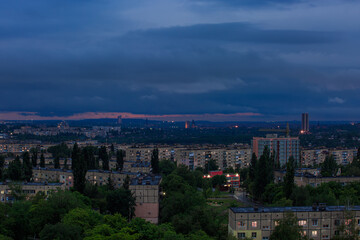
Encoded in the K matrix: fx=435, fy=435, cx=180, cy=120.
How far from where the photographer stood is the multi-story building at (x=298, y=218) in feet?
87.4

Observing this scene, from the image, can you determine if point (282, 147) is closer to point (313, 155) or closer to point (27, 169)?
point (313, 155)

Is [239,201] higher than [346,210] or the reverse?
the reverse

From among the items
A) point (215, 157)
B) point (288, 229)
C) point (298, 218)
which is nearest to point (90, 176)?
point (298, 218)

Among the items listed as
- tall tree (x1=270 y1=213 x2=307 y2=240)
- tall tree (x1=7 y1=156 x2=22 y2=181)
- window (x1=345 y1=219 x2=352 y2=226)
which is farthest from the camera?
tall tree (x1=7 y1=156 x2=22 y2=181)

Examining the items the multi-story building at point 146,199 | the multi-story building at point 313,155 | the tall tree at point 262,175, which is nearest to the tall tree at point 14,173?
the multi-story building at point 146,199

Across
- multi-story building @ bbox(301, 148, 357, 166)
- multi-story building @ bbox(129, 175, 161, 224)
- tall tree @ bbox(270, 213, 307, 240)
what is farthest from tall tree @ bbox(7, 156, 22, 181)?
multi-story building @ bbox(301, 148, 357, 166)

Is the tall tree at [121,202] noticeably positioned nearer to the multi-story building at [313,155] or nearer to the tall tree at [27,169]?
the tall tree at [27,169]

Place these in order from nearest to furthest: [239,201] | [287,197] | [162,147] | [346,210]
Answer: [346,210] → [287,197] → [239,201] → [162,147]

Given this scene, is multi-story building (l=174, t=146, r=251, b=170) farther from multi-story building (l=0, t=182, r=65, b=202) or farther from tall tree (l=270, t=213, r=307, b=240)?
tall tree (l=270, t=213, r=307, b=240)

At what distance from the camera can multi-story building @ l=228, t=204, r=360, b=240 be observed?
26625 mm

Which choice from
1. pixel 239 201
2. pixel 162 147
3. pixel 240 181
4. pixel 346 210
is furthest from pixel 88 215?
pixel 162 147

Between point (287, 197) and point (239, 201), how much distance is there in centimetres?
1119

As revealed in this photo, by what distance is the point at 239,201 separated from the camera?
47.8 meters

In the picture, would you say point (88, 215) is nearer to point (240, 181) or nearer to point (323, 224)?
point (323, 224)
